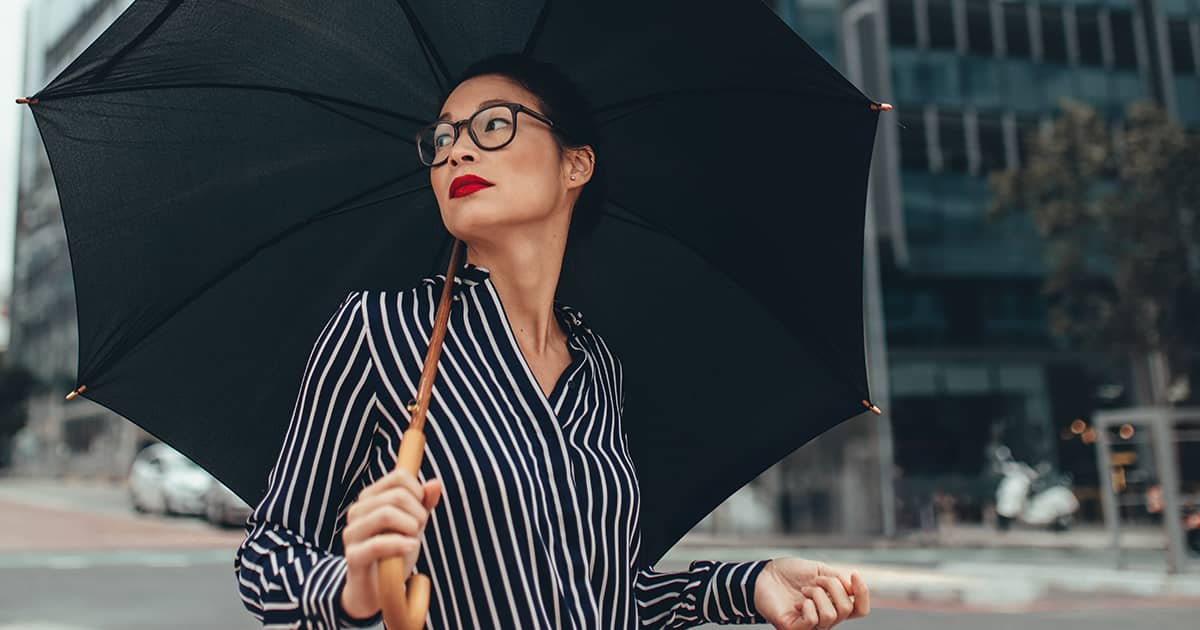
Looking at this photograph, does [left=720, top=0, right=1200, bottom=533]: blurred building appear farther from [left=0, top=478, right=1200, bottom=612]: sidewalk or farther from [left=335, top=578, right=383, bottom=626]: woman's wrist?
[left=335, top=578, right=383, bottom=626]: woman's wrist

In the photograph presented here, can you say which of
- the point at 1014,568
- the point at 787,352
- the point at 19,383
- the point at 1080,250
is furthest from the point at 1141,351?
the point at 19,383

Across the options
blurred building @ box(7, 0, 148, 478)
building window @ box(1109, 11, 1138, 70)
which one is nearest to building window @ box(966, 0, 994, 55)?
building window @ box(1109, 11, 1138, 70)

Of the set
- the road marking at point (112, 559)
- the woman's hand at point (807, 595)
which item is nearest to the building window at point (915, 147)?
the road marking at point (112, 559)

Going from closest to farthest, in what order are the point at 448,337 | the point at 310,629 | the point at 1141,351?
the point at 310,629 → the point at 448,337 → the point at 1141,351

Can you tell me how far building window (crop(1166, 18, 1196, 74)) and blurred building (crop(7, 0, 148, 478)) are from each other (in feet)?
137

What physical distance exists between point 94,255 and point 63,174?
5.7 inches

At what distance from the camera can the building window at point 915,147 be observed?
24.8m

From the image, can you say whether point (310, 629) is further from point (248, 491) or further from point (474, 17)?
point (474, 17)

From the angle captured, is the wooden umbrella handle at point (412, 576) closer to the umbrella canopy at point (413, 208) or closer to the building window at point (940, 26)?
the umbrella canopy at point (413, 208)

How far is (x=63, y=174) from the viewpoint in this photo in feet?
5.72

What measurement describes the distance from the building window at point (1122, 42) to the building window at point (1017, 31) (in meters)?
2.54

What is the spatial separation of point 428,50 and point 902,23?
25.7 m

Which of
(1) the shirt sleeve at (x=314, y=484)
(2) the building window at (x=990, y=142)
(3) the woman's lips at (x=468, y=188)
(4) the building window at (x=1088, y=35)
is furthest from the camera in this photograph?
(4) the building window at (x=1088, y=35)

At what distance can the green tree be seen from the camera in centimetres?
1719
